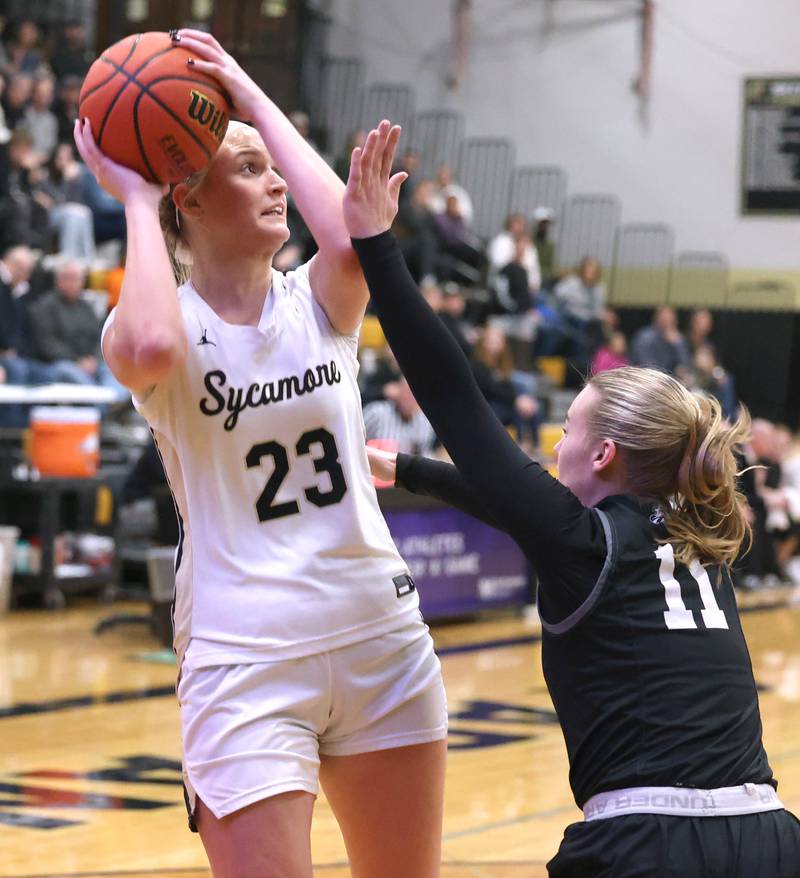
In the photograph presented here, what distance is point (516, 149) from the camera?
20.9 metres

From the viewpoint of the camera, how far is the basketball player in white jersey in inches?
91.4

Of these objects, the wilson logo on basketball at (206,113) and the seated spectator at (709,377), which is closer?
the wilson logo on basketball at (206,113)

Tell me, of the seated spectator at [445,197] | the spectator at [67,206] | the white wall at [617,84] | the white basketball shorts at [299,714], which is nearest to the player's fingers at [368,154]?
the white basketball shorts at [299,714]

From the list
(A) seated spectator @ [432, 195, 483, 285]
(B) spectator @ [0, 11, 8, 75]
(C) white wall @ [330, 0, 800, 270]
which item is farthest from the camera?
(C) white wall @ [330, 0, 800, 270]

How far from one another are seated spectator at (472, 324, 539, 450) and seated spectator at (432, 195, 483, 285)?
3752 millimetres

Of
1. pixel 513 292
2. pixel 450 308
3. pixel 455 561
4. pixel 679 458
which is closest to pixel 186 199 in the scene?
pixel 679 458

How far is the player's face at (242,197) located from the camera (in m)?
2.49

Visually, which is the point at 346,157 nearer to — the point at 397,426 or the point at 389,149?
the point at 397,426

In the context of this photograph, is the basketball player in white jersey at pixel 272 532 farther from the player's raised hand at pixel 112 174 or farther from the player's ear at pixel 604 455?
the player's ear at pixel 604 455

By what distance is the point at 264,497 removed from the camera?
241cm

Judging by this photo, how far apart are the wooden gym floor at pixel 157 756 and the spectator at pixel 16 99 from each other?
601 centimetres

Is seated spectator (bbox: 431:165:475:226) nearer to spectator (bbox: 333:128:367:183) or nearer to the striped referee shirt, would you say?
spectator (bbox: 333:128:367:183)

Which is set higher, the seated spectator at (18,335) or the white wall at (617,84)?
the white wall at (617,84)

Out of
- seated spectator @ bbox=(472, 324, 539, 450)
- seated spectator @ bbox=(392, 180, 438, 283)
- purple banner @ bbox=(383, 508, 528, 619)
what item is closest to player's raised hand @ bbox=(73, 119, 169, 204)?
purple banner @ bbox=(383, 508, 528, 619)
